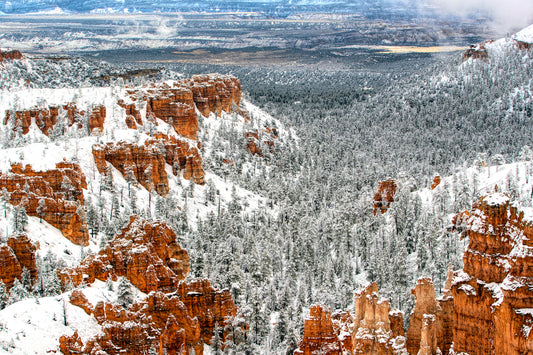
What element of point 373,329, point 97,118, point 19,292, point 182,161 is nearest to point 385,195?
point 182,161

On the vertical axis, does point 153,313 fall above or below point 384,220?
above

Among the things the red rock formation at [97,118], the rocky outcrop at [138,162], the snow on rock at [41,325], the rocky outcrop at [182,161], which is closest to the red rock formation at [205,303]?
the snow on rock at [41,325]

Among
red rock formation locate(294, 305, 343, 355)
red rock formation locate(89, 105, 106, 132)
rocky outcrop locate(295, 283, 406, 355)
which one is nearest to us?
rocky outcrop locate(295, 283, 406, 355)

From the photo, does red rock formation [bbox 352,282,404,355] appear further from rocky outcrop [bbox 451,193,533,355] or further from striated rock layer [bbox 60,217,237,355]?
striated rock layer [bbox 60,217,237,355]

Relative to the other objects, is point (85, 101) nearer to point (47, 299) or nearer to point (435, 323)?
point (47, 299)

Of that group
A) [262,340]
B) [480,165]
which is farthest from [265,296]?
[480,165]

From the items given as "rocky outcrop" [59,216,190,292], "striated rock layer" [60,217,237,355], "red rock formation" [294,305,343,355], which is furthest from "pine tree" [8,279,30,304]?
"red rock formation" [294,305,343,355]

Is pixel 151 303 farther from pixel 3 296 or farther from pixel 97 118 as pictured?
pixel 97 118
